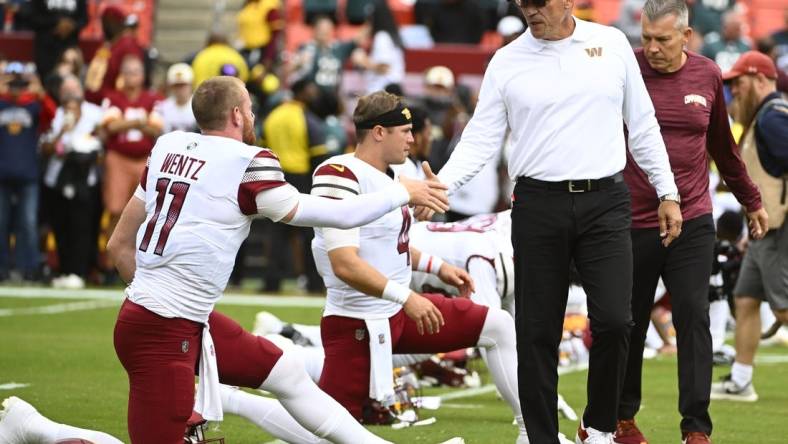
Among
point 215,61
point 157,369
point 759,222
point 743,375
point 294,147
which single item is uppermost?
point 759,222

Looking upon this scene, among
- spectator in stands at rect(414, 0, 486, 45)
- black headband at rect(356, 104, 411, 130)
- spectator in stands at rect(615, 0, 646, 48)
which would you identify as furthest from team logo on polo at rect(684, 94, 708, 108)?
spectator in stands at rect(414, 0, 486, 45)

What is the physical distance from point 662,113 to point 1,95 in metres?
11.3

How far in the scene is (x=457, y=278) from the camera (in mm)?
8398

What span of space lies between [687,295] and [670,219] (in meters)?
0.77

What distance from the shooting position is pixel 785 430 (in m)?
9.00

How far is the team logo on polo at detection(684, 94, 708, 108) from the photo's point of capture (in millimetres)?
7902

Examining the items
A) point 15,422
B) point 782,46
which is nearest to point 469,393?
point 15,422

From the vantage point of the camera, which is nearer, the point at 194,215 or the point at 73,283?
the point at 194,215

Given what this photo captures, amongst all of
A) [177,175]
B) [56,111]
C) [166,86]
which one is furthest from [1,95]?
[177,175]

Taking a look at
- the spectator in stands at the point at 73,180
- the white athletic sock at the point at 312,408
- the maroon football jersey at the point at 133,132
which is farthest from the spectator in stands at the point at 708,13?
the white athletic sock at the point at 312,408

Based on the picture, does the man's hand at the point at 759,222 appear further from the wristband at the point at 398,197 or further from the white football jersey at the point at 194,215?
the white football jersey at the point at 194,215

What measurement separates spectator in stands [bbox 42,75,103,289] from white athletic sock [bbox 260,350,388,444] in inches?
436

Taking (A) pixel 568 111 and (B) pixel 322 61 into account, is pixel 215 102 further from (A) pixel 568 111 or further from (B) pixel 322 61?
(B) pixel 322 61

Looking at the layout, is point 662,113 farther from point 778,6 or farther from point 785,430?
point 778,6
